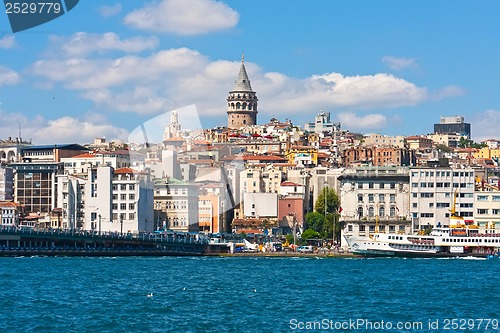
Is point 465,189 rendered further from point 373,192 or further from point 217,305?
point 217,305

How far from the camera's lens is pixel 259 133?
17100 cm

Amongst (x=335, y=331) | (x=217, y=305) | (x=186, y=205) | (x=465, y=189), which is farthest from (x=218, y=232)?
(x=335, y=331)

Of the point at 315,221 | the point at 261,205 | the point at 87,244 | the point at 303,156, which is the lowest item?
the point at 87,244

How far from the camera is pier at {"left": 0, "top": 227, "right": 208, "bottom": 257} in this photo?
88812 mm

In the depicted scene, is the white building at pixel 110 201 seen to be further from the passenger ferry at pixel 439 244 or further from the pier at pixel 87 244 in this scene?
the passenger ferry at pixel 439 244

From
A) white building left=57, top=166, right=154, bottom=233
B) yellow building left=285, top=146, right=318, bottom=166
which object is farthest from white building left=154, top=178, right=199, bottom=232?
yellow building left=285, top=146, right=318, bottom=166

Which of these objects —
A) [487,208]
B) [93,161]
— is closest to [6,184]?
[93,161]

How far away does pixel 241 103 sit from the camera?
182125 mm

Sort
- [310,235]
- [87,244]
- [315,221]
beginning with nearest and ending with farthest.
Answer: [87,244]
[310,235]
[315,221]

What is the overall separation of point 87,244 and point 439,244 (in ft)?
79.7

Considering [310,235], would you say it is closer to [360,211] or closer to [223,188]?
[360,211]

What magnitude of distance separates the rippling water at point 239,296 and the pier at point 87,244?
8.74 metres

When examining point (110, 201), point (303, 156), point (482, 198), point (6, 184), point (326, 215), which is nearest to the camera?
point (482, 198)

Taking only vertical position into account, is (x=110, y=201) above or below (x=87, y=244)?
above
